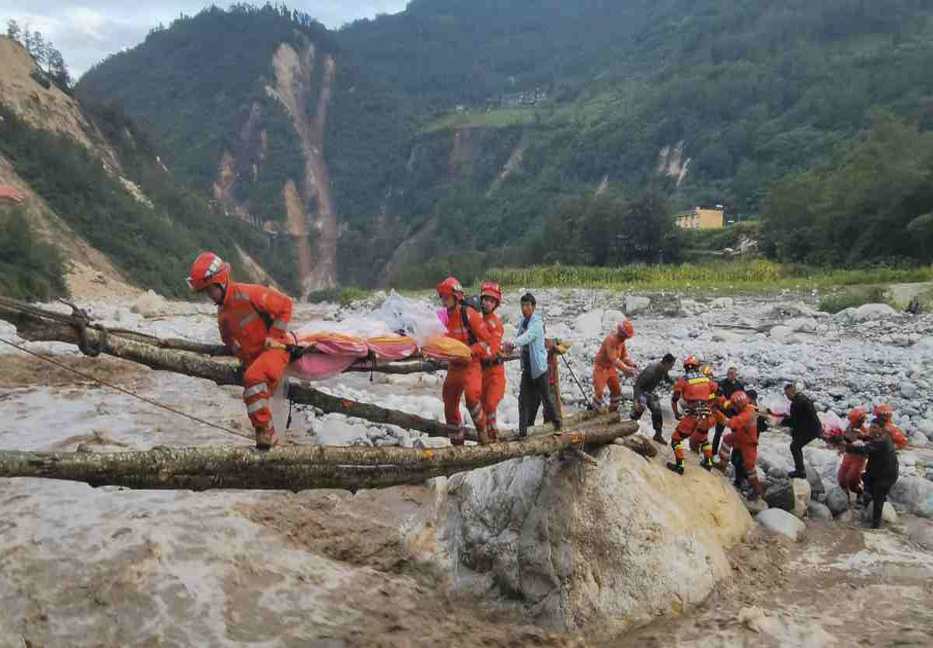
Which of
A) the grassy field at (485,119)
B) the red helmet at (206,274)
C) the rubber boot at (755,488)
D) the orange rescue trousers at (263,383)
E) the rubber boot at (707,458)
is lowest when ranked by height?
the rubber boot at (755,488)

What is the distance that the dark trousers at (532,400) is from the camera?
19.7 ft

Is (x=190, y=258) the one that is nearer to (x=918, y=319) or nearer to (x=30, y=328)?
(x=918, y=319)

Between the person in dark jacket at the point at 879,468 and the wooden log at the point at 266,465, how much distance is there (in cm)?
357

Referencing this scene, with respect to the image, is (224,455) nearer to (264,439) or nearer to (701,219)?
(264,439)

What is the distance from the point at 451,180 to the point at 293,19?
48524mm

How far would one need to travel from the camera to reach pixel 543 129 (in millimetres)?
99375

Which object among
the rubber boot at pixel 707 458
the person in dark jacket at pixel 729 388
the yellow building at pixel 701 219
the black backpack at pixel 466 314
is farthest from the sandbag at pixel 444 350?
the yellow building at pixel 701 219

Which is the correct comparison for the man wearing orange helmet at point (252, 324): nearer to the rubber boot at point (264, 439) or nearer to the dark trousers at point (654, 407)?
the rubber boot at point (264, 439)

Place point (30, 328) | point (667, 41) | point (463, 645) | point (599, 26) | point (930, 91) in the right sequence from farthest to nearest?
1. point (599, 26)
2. point (667, 41)
3. point (930, 91)
4. point (463, 645)
5. point (30, 328)

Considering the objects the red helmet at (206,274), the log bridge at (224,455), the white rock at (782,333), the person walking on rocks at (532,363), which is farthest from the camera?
the white rock at (782,333)

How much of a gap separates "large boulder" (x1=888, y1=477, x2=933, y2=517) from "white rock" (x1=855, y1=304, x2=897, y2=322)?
429 inches

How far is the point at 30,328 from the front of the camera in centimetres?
372

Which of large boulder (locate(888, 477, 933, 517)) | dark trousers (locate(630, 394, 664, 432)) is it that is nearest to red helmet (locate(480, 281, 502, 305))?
dark trousers (locate(630, 394, 664, 432))

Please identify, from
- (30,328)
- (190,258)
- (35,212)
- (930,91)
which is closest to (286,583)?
(30,328)
